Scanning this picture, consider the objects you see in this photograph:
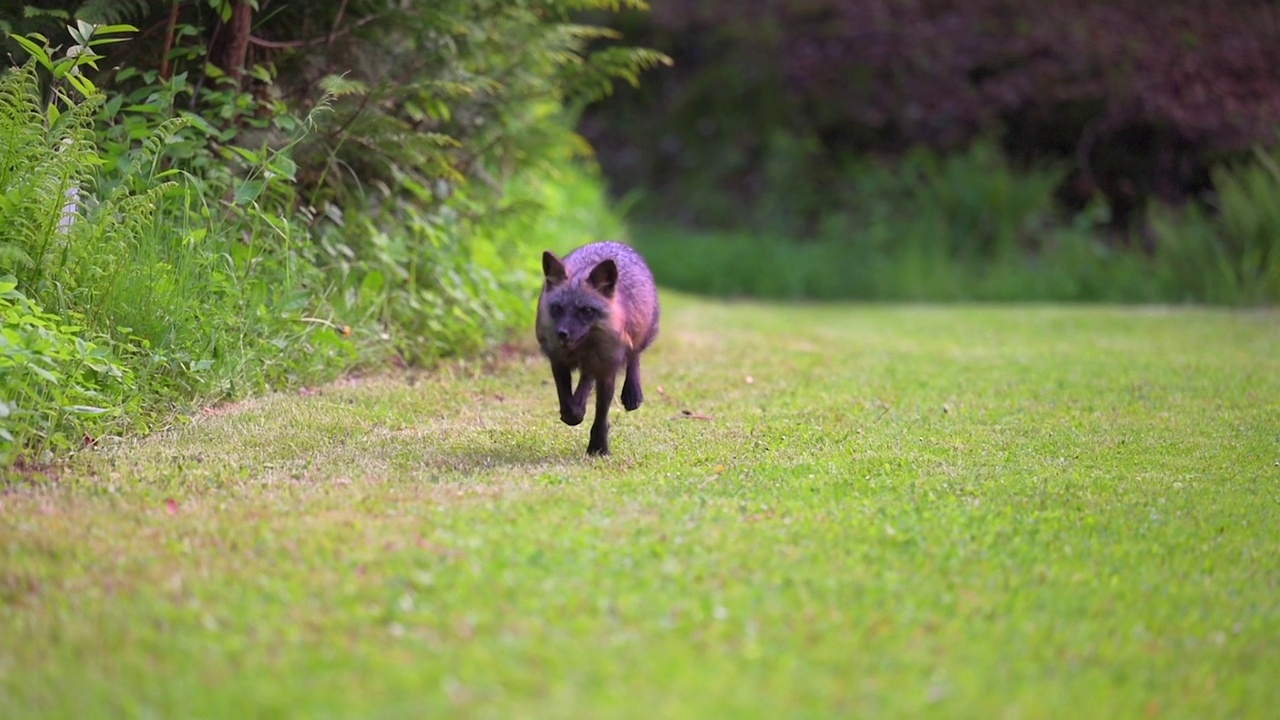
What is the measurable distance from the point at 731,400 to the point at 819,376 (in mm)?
1148

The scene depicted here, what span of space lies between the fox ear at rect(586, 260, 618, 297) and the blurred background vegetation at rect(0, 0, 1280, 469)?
1.96 m

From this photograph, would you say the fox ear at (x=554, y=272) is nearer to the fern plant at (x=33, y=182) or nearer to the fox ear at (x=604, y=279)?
the fox ear at (x=604, y=279)

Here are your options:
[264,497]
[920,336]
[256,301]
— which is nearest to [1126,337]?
[920,336]

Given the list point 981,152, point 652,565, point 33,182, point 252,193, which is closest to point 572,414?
point 652,565

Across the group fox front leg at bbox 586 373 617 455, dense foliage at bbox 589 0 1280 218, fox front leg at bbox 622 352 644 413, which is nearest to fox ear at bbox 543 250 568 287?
fox front leg at bbox 586 373 617 455

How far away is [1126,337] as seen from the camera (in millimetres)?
10695

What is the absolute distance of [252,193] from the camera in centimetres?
668

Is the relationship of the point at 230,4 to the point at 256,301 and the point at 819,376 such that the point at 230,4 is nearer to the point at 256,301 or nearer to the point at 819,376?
the point at 256,301

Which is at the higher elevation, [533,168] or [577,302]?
[533,168]

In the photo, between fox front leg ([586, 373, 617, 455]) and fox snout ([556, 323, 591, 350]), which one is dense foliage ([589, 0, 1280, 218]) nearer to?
fox front leg ([586, 373, 617, 455])

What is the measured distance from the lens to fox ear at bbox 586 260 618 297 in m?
5.79

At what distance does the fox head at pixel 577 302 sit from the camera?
18.5 feet

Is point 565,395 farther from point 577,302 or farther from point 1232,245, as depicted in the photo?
point 1232,245

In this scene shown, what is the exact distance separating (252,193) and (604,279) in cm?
207
